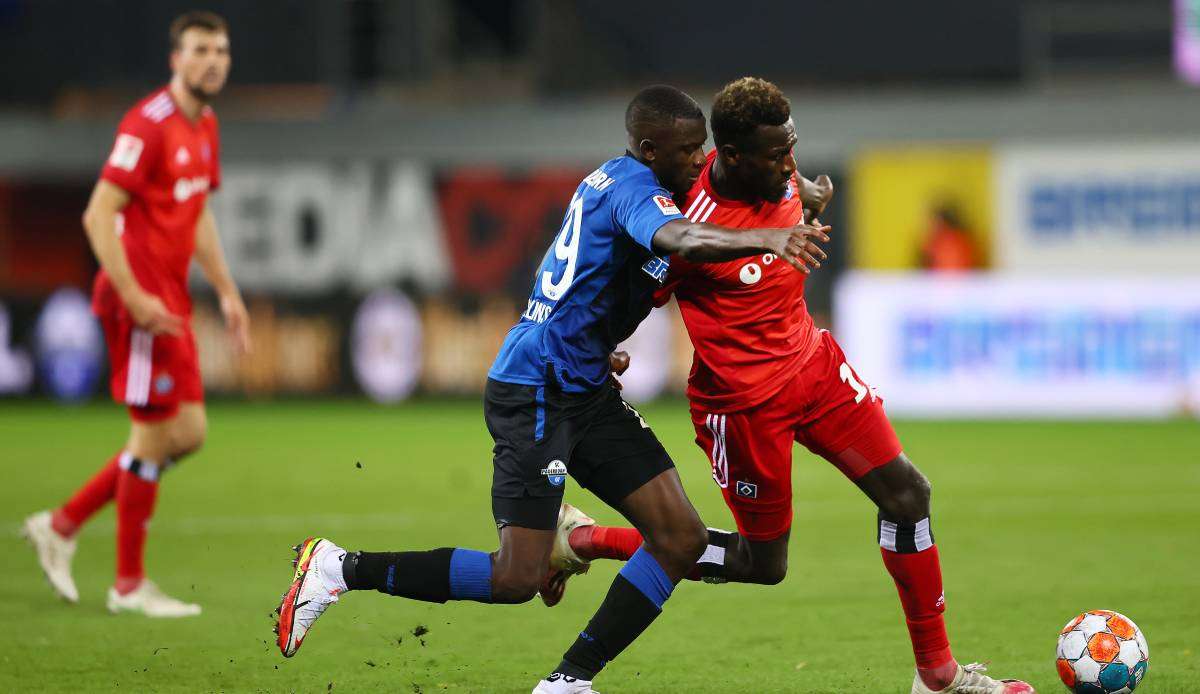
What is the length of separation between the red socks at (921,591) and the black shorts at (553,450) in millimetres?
771


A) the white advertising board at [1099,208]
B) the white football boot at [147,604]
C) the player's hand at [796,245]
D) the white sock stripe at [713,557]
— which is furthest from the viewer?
the white advertising board at [1099,208]

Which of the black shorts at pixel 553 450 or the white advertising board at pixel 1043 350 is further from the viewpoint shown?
the white advertising board at pixel 1043 350

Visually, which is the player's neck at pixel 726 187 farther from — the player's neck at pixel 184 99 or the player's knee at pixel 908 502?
the player's neck at pixel 184 99

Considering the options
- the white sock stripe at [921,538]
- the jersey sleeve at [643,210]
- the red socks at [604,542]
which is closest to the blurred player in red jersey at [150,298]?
the red socks at [604,542]

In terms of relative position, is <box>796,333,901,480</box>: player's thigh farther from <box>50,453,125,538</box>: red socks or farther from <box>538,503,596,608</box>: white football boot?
<box>50,453,125,538</box>: red socks

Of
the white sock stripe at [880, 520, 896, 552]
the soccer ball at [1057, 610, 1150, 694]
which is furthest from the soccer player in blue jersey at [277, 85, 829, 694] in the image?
the soccer ball at [1057, 610, 1150, 694]

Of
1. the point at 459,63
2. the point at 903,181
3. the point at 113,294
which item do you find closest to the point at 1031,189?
the point at 903,181

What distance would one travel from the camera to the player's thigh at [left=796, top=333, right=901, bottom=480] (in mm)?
5145

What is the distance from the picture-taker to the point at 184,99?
6.97 metres

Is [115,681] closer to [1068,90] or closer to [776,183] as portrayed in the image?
[776,183]

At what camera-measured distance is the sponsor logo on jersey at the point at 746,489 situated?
210 inches

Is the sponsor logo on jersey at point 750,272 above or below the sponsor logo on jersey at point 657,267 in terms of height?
below

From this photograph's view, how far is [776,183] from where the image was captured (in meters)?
5.09

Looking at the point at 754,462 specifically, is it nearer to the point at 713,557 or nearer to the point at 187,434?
the point at 713,557
